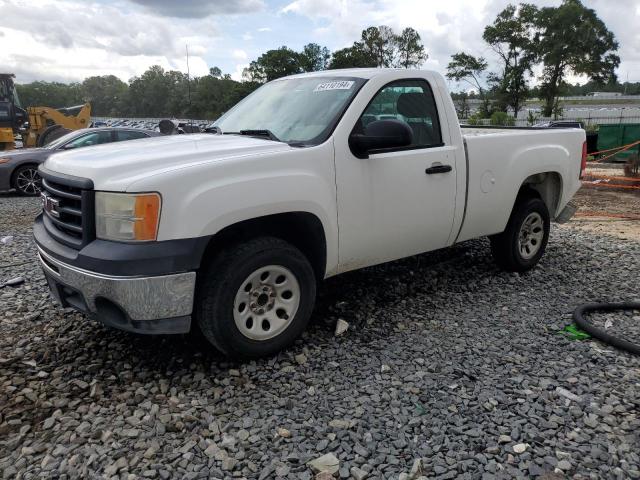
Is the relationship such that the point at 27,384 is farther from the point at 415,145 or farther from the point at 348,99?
the point at 415,145

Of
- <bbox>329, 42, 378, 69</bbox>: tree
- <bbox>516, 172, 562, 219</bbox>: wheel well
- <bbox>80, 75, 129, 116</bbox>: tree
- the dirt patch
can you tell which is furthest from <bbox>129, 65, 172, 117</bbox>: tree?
<bbox>516, 172, 562, 219</bbox>: wheel well

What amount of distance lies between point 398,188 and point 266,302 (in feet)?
4.39

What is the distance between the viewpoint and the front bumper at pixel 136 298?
297 cm

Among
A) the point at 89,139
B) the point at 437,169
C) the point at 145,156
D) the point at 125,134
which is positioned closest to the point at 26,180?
the point at 89,139

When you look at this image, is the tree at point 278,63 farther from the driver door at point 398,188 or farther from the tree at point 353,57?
the driver door at point 398,188

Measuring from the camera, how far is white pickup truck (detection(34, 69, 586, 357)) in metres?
3.01

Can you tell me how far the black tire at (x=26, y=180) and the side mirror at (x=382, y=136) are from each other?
968 centimetres

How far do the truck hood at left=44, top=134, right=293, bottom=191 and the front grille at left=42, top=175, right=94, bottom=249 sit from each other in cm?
9

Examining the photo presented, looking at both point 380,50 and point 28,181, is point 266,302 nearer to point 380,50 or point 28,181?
point 28,181

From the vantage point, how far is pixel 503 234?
536cm

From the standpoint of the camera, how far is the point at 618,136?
61.2 feet

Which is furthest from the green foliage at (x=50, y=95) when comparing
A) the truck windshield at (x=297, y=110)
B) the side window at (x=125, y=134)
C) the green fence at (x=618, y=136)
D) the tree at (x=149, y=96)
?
the truck windshield at (x=297, y=110)

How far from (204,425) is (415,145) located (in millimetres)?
2627

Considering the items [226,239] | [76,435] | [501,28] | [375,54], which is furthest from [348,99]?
[375,54]
